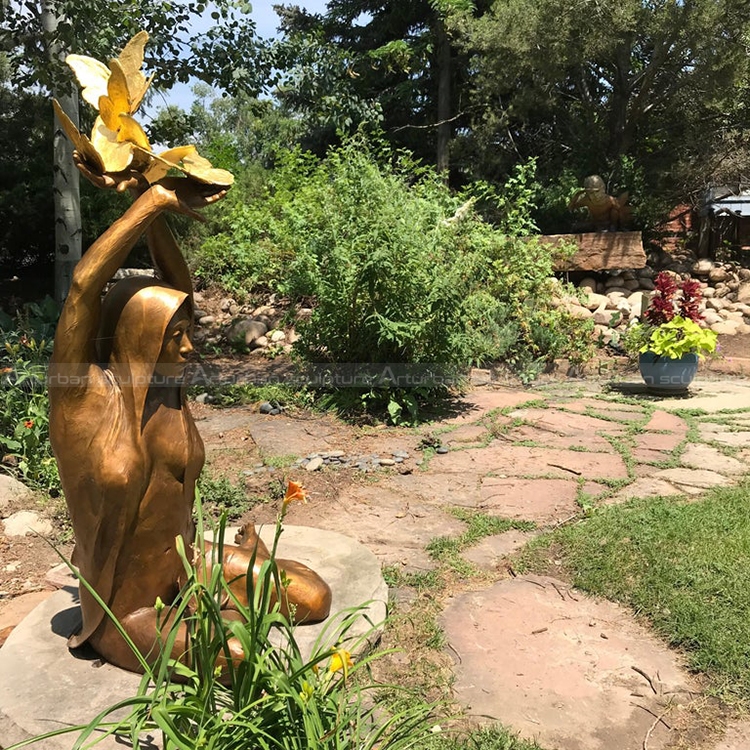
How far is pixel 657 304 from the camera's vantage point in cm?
709

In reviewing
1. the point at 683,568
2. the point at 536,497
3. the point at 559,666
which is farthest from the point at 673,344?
the point at 559,666

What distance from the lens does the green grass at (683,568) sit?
8.44ft

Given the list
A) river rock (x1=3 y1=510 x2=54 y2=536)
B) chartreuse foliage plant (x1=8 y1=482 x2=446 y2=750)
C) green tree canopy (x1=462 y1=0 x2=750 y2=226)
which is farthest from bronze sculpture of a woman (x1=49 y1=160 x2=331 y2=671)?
green tree canopy (x1=462 y1=0 x2=750 y2=226)

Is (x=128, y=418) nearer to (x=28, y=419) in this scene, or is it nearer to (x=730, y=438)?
(x=28, y=419)

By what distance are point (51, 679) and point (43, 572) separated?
5.16 feet

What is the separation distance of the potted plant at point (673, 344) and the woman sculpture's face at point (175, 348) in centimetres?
578

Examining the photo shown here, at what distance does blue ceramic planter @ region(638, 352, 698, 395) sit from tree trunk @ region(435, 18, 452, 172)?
8.64 meters

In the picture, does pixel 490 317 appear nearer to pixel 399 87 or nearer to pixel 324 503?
pixel 324 503

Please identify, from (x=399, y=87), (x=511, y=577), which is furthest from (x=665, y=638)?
(x=399, y=87)


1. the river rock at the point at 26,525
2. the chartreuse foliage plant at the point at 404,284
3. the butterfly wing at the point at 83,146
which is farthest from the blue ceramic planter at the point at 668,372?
the butterfly wing at the point at 83,146

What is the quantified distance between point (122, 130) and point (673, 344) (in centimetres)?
603

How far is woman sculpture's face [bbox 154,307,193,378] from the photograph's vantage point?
1.96 meters

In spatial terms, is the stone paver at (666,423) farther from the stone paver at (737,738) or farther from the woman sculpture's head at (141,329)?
the woman sculpture's head at (141,329)

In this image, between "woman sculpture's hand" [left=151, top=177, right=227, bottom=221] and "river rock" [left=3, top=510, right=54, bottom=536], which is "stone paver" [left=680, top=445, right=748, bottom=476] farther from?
"river rock" [left=3, top=510, right=54, bottom=536]
